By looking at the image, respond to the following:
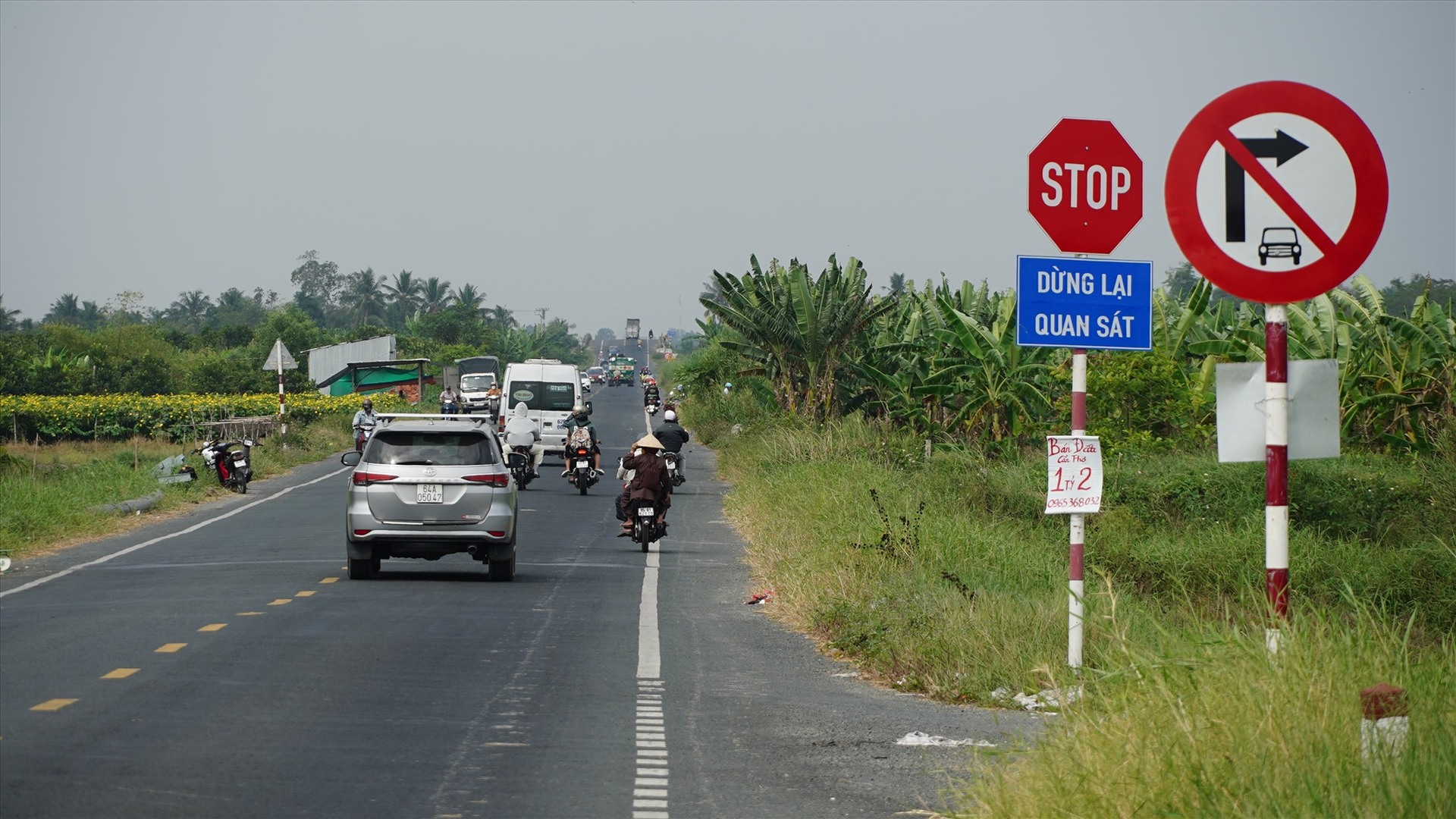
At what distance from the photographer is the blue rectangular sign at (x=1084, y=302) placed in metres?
9.01

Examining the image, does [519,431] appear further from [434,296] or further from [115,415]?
[434,296]

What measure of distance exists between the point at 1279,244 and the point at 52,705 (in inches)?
286

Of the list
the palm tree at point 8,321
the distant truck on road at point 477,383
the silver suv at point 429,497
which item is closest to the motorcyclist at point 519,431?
the silver suv at point 429,497

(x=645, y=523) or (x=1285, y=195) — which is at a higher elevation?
(x=1285, y=195)

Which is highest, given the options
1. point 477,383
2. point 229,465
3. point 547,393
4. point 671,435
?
point 477,383

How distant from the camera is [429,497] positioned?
16812mm

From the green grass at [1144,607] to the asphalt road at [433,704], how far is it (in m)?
0.68

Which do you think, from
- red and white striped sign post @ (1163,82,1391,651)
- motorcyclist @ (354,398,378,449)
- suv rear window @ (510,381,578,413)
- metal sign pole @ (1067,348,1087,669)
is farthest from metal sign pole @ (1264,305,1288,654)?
suv rear window @ (510,381,578,413)

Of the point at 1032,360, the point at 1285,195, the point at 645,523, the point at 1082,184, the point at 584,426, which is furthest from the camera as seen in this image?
the point at 584,426

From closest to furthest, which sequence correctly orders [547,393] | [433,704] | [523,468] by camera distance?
1. [433,704]
2. [523,468]
3. [547,393]

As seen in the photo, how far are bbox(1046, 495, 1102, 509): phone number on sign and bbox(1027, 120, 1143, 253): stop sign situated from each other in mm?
1488

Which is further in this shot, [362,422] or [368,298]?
[368,298]

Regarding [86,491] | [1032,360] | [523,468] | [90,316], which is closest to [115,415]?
[523,468]

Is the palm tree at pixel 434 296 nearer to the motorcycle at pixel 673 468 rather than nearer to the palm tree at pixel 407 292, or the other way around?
the palm tree at pixel 407 292
